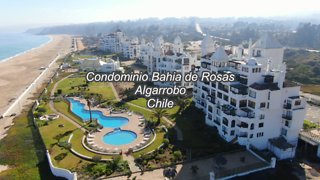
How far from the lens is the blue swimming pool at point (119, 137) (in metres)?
51.9

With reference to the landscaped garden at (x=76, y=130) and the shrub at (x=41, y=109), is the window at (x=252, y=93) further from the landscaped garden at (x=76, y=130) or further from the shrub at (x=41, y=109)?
the shrub at (x=41, y=109)

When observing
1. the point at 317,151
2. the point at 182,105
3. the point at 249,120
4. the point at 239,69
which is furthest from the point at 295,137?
the point at 182,105

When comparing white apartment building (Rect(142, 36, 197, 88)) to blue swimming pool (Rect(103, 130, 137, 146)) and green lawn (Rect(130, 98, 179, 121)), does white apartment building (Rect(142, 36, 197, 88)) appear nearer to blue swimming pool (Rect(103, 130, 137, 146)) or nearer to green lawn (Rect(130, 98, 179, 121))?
green lawn (Rect(130, 98, 179, 121))

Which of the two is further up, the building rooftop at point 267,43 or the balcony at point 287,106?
the building rooftop at point 267,43

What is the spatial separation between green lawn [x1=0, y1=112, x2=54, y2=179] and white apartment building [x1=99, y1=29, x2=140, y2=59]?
91187 millimetres

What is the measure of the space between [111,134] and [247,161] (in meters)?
26.1

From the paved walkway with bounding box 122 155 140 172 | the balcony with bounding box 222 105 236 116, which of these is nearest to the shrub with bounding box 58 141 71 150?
the paved walkway with bounding box 122 155 140 172

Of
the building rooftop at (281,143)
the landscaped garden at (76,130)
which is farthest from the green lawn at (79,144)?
the building rooftop at (281,143)

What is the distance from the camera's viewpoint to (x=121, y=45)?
163750 mm

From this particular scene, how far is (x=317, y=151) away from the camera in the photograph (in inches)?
1822

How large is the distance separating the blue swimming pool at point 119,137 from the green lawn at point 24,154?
11.4 meters

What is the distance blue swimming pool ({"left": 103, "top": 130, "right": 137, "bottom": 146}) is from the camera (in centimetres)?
5188

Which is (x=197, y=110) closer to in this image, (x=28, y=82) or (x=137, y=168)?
(x=137, y=168)

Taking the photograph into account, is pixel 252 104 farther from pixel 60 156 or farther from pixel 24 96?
pixel 24 96
